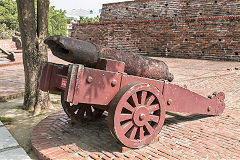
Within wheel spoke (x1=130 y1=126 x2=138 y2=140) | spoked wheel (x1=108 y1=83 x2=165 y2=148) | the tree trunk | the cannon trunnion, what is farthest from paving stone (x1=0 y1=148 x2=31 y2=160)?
the tree trunk

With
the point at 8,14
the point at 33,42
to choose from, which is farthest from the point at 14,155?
the point at 8,14

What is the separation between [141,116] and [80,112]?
1.08m

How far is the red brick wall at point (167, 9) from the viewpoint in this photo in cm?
1427

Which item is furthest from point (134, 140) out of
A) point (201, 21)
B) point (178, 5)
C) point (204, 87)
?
point (178, 5)

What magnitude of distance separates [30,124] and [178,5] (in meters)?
14.3

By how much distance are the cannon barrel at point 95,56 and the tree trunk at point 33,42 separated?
1.79 meters

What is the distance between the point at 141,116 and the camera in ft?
8.86

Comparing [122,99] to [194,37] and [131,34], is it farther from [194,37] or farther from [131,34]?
[131,34]

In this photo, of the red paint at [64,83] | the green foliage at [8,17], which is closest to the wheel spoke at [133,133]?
the red paint at [64,83]

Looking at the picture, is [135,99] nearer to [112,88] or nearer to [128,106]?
[128,106]

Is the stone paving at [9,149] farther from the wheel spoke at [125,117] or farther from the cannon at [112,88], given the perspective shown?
the wheel spoke at [125,117]

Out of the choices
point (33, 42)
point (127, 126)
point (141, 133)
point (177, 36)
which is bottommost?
point (141, 133)

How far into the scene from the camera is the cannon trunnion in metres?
2.40

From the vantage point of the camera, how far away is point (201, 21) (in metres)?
12.4
